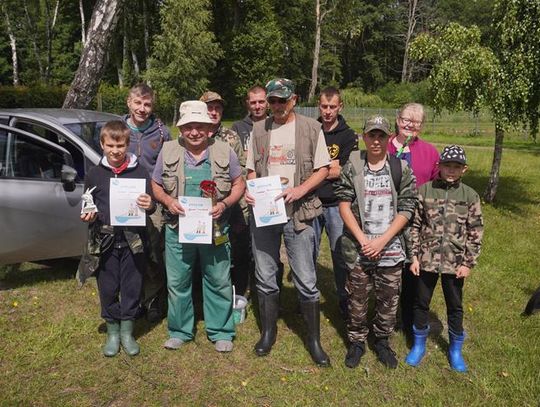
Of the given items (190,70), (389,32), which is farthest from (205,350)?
(389,32)

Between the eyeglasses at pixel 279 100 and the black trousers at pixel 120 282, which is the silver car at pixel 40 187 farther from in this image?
the eyeglasses at pixel 279 100

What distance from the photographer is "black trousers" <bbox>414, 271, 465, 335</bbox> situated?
3504mm

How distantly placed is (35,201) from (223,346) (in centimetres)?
246

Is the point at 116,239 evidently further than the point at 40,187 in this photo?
No

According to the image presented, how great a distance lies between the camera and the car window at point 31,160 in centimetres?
470

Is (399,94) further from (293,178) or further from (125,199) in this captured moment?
(125,199)

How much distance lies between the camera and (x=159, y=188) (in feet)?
11.5

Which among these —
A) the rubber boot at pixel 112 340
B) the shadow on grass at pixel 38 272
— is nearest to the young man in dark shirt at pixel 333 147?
the rubber boot at pixel 112 340

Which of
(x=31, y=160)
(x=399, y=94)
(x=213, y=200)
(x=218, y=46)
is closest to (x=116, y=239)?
(x=213, y=200)

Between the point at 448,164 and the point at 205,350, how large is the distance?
98.9 inches

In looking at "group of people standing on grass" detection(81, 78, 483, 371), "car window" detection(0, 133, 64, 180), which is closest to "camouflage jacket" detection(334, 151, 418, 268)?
"group of people standing on grass" detection(81, 78, 483, 371)

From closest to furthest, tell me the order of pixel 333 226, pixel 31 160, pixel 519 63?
pixel 333 226, pixel 31 160, pixel 519 63

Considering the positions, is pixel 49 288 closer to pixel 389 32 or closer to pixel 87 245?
pixel 87 245

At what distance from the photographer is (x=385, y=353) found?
3.67 meters
